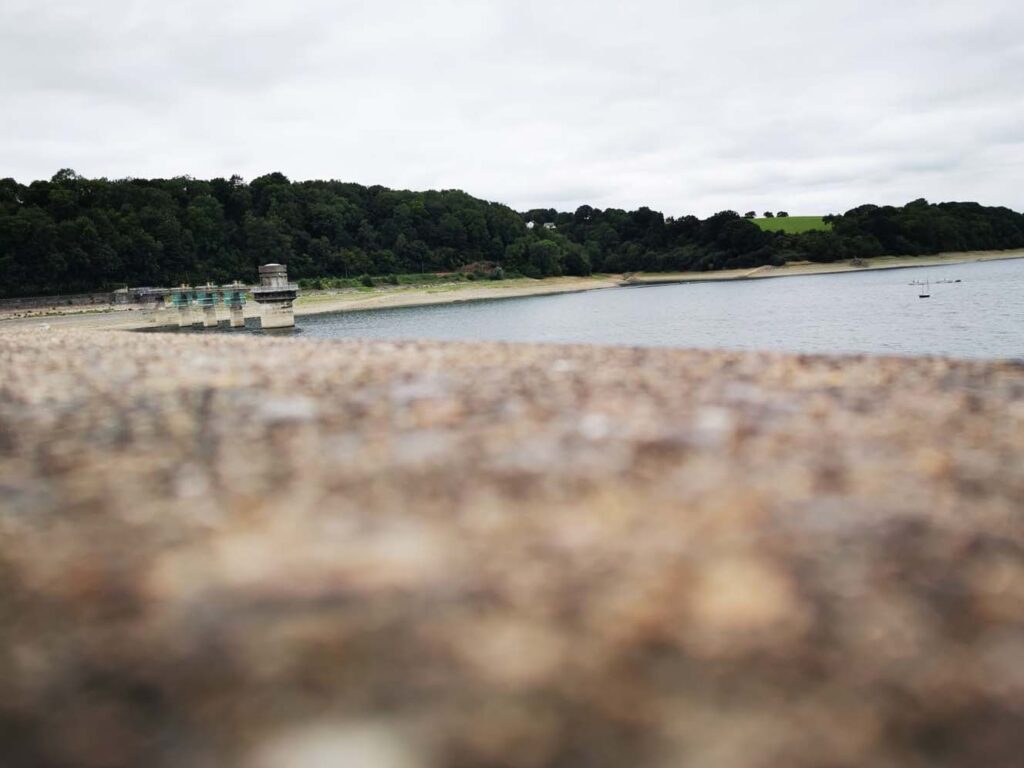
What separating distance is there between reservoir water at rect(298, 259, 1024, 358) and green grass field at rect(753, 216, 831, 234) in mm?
71640

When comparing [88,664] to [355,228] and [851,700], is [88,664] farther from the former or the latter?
[355,228]

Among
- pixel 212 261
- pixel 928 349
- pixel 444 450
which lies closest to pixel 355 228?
pixel 212 261

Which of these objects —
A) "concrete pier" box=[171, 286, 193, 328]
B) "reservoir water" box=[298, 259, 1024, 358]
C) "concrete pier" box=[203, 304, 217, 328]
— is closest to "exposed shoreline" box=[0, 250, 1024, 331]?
"concrete pier" box=[171, 286, 193, 328]

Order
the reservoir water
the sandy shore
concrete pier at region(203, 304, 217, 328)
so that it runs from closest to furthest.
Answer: the reservoir water
concrete pier at region(203, 304, 217, 328)
the sandy shore

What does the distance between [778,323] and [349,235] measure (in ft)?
309

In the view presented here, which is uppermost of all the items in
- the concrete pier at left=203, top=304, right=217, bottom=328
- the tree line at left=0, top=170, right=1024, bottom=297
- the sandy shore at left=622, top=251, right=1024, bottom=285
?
the tree line at left=0, top=170, right=1024, bottom=297

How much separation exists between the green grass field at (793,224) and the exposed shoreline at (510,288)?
17.1m

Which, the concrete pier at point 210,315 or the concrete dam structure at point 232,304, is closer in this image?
the concrete dam structure at point 232,304

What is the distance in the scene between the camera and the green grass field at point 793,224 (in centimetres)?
14825

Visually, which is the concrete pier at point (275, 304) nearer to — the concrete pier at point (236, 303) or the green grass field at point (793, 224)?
the concrete pier at point (236, 303)

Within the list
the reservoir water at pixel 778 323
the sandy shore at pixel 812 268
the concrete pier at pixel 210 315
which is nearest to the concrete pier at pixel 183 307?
the concrete pier at pixel 210 315

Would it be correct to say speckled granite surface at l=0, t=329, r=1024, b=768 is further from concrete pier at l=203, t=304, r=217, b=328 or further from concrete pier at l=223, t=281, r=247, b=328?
concrete pier at l=203, t=304, r=217, b=328

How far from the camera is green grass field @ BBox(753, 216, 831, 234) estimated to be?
14825cm

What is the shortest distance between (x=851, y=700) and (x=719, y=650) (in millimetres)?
241
